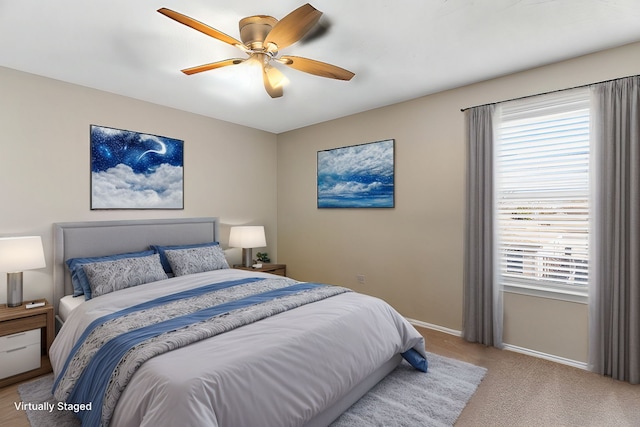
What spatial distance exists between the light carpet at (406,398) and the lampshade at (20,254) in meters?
0.91

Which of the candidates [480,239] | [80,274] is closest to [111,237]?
[80,274]

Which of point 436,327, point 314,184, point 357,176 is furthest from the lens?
point 314,184

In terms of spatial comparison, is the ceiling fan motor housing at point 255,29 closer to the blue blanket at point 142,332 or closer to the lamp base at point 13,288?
the blue blanket at point 142,332

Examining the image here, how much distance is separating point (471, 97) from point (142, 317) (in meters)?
3.50

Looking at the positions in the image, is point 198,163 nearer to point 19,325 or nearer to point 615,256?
point 19,325

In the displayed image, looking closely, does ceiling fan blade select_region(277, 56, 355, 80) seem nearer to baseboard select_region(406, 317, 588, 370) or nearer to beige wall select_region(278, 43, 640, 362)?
beige wall select_region(278, 43, 640, 362)

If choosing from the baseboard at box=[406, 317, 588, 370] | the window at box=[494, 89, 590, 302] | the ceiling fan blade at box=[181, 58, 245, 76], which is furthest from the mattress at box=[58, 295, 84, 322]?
the window at box=[494, 89, 590, 302]

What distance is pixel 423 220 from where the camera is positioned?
3664mm

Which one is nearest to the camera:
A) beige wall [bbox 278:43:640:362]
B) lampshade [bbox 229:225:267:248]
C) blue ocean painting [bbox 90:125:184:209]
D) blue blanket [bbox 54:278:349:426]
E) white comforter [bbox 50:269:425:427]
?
white comforter [bbox 50:269:425:427]

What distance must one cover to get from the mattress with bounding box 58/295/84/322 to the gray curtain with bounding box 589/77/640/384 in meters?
4.32

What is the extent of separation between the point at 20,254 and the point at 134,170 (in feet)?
4.37

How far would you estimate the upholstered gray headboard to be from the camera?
10.0ft

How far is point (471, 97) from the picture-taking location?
3.30 meters

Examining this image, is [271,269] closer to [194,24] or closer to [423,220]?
[423,220]
